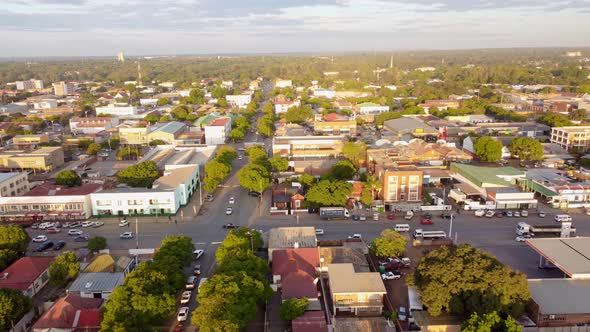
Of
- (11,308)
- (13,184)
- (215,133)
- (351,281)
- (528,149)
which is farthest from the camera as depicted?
(215,133)

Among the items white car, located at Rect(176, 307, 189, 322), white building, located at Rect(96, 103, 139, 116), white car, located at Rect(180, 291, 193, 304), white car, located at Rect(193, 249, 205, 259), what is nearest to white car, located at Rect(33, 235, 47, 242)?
white car, located at Rect(193, 249, 205, 259)

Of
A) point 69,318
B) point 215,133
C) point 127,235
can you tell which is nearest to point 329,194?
point 127,235

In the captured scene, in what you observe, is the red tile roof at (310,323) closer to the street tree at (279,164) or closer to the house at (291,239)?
the house at (291,239)

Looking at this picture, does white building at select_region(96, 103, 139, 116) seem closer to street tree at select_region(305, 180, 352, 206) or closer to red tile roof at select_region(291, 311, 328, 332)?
street tree at select_region(305, 180, 352, 206)

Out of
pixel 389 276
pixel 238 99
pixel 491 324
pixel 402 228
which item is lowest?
pixel 402 228

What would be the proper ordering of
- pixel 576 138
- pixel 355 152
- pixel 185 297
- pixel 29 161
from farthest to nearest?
pixel 576 138, pixel 29 161, pixel 355 152, pixel 185 297

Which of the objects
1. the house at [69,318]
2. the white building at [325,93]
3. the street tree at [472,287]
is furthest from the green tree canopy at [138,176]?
the white building at [325,93]

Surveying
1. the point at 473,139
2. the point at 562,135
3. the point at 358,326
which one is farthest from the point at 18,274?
the point at 562,135

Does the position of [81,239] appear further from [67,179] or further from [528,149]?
[528,149]
